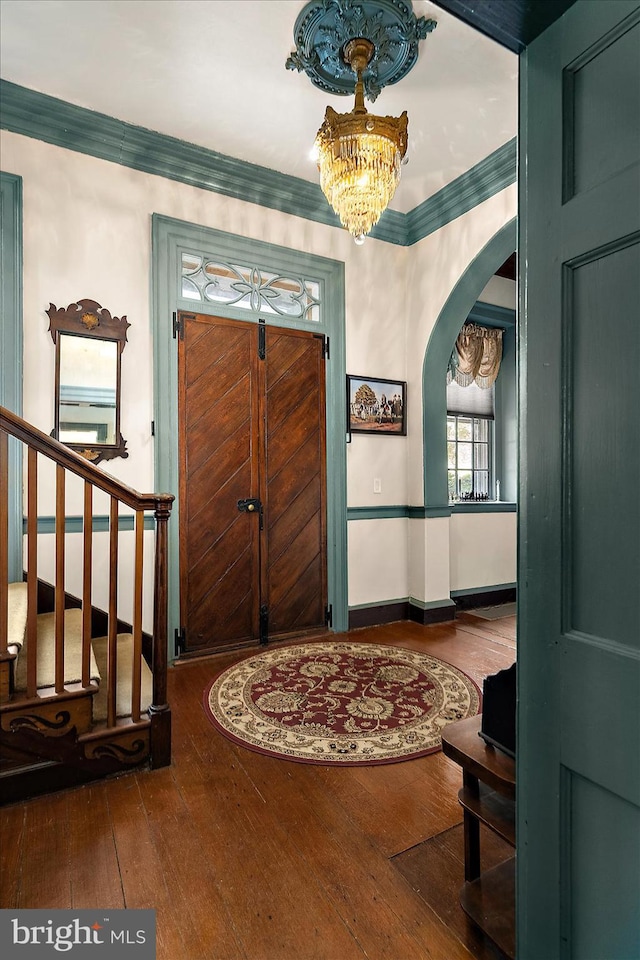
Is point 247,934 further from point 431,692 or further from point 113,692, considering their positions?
point 431,692

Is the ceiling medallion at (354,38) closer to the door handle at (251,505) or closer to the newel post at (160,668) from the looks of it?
the newel post at (160,668)

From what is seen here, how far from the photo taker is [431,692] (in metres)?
2.80

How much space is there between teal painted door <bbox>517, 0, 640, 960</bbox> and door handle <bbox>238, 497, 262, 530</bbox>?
2.75 metres

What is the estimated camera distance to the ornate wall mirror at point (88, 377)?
119 inches

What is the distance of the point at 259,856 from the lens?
63.2 inches

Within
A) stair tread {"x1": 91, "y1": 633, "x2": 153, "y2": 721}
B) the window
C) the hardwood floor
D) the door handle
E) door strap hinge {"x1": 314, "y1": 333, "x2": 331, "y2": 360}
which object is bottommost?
the hardwood floor

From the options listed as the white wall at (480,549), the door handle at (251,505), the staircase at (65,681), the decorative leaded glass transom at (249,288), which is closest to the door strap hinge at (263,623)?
the door handle at (251,505)

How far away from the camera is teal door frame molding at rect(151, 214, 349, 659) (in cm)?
332

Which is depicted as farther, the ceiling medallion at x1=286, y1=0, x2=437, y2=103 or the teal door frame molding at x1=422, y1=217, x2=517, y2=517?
the teal door frame molding at x1=422, y1=217, x2=517, y2=517

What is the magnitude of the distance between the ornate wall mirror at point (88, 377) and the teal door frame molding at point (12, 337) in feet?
0.62

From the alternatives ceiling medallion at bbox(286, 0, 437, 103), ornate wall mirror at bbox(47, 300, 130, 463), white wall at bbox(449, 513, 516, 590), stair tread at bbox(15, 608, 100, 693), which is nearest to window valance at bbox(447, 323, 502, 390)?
white wall at bbox(449, 513, 516, 590)

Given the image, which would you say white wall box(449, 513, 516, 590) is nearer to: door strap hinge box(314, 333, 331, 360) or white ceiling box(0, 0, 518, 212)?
door strap hinge box(314, 333, 331, 360)

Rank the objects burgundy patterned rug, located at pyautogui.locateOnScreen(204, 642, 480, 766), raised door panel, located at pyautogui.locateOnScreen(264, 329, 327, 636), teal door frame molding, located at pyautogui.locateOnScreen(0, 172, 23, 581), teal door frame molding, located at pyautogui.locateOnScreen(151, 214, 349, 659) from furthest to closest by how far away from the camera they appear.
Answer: raised door panel, located at pyautogui.locateOnScreen(264, 329, 327, 636), teal door frame molding, located at pyautogui.locateOnScreen(151, 214, 349, 659), teal door frame molding, located at pyautogui.locateOnScreen(0, 172, 23, 581), burgundy patterned rug, located at pyautogui.locateOnScreen(204, 642, 480, 766)

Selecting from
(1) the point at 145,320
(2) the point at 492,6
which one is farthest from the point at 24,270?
(2) the point at 492,6
